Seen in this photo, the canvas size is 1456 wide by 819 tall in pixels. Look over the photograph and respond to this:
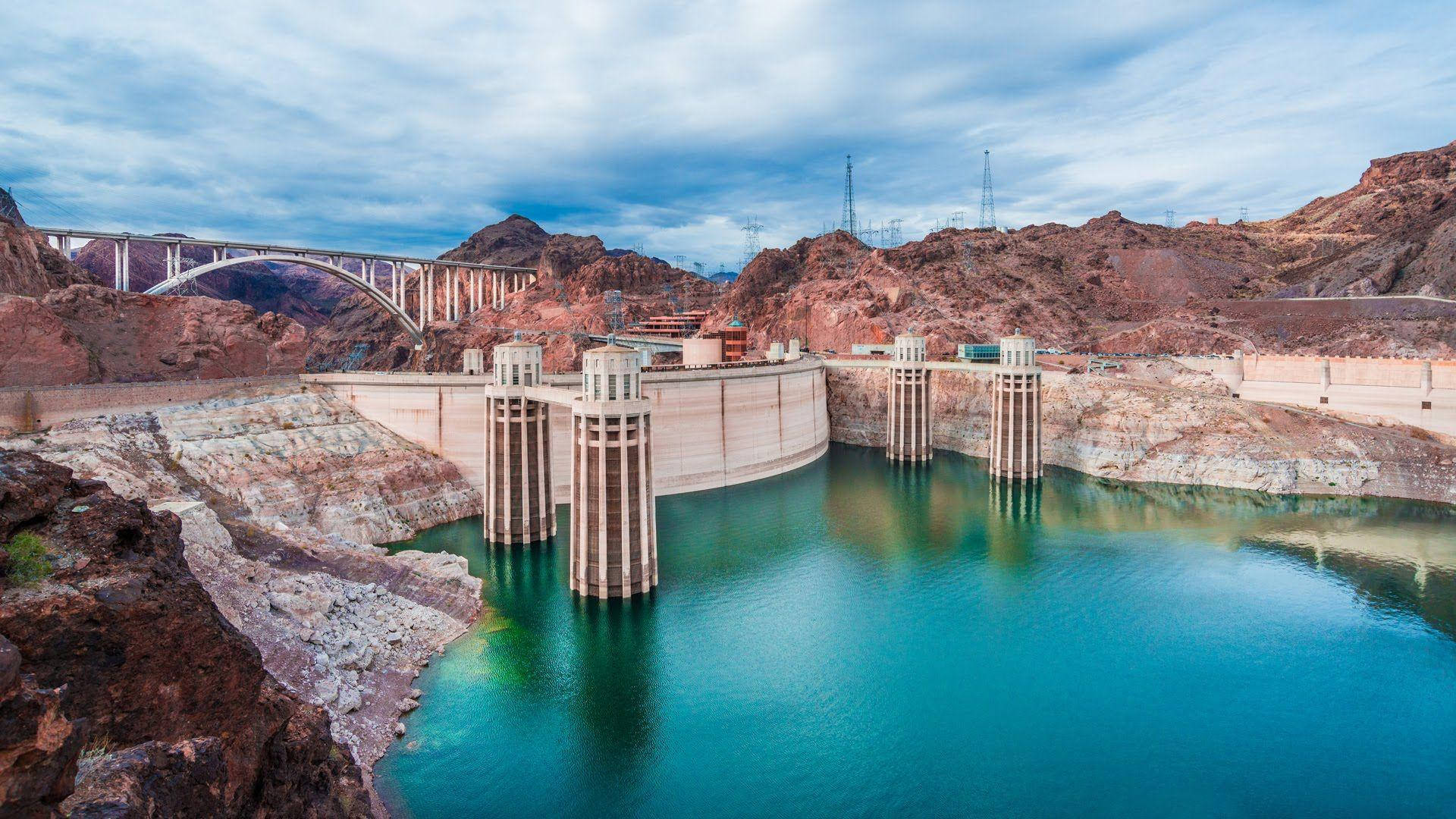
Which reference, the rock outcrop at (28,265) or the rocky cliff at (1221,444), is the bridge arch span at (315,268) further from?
the rocky cliff at (1221,444)

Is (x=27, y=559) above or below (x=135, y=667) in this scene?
above

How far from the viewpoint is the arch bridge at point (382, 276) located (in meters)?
71.6

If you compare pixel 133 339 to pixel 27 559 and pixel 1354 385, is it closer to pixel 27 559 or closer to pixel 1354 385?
pixel 27 559

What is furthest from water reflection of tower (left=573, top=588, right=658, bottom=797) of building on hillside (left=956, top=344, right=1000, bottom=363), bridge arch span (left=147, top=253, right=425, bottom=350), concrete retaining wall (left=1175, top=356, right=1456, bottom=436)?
concrete retaining wall (left=1175, top=356, right=1456, bottom=436)

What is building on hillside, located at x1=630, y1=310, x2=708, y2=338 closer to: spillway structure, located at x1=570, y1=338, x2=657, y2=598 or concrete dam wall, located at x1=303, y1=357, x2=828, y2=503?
concrete dam wall, located at x1=303, y1=357, x2=828, y2=503

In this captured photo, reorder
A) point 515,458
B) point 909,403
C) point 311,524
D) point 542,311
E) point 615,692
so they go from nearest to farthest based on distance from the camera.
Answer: point 615,692 → point 311,524 → point 515,458 → point 909,403 → point 542,311

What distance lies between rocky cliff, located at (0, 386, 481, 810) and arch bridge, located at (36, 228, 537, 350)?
19992 millimetres

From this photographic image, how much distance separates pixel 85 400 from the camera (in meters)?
43.7

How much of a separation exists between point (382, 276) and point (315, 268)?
91.7 m

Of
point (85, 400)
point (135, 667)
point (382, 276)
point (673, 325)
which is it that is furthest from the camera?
point (382, 276)

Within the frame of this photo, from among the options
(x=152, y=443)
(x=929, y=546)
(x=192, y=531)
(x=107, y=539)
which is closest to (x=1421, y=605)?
(x=929, y=546)

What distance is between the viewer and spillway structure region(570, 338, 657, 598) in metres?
36.6

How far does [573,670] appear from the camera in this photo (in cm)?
3069

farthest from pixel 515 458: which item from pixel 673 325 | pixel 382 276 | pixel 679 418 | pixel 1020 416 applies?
pixel 382 276
